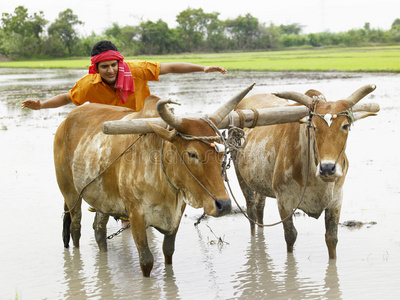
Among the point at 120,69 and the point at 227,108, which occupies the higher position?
the point at 120,69

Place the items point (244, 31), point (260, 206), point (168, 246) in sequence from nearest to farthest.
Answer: point (168, 246) → point (260, 206) → point (244, 31)

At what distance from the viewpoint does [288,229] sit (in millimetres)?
5836

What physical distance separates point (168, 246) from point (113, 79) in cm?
174

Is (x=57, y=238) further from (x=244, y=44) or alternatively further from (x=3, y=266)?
(x=244, y=44)

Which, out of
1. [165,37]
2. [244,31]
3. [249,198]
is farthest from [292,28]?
[249,198]

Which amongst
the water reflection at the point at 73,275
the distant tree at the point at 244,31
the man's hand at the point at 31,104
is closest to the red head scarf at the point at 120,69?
the man's hand at the point at 31,104

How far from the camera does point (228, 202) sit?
4203mm

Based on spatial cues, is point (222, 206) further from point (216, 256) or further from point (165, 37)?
point (165, 37)

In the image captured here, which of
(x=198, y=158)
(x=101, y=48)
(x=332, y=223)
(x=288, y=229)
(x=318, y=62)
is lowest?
(x=288, y=229)

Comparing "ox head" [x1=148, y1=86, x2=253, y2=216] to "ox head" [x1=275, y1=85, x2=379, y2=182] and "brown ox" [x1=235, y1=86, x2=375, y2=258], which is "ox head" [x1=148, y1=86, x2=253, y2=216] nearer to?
"brown ox" [x1=235, y1=86, x2=375, y2=258]

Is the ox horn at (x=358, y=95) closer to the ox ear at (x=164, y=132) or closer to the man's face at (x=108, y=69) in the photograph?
the ox ear at (x=164, y=132)

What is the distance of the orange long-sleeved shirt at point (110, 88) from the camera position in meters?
5.99

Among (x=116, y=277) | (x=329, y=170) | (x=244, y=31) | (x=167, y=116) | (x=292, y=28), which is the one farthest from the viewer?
(x=292, y=28)

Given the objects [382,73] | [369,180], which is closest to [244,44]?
[382,73]
